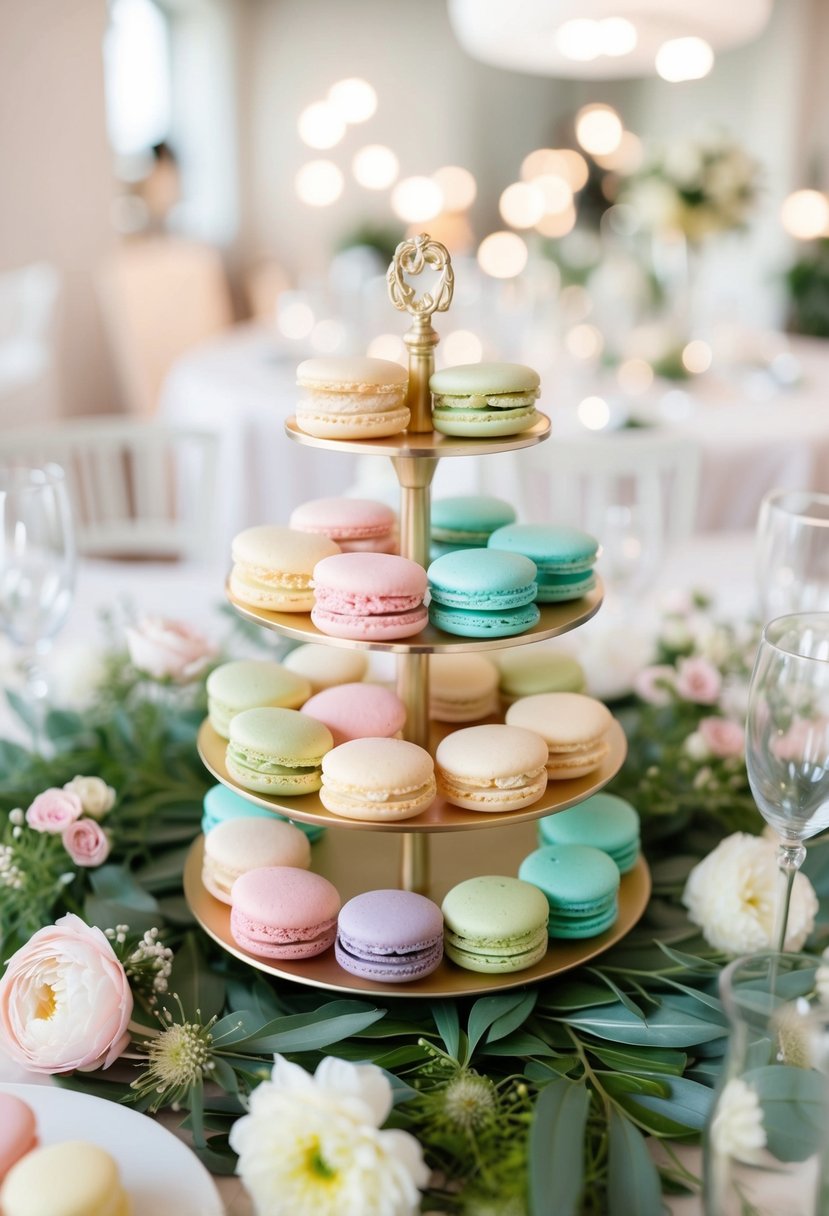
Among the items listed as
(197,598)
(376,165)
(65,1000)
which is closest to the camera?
(65,1000)

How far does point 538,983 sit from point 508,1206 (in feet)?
0.95

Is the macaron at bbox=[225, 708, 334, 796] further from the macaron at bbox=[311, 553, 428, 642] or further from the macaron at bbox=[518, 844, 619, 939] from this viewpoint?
the macaron at bbox=[518, 844, 619, 939]

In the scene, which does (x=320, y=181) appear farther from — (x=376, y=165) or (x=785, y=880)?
(x=785, y=880)

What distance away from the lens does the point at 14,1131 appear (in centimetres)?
74

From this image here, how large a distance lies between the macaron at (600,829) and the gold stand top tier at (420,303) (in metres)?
0.41

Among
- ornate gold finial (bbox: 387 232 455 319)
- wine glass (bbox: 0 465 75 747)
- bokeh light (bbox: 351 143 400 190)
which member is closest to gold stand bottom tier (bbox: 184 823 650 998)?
wine glass (bbox: 0 465 75 747)

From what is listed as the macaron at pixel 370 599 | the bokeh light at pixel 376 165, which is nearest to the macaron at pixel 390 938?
the macaron at pixel 370 599

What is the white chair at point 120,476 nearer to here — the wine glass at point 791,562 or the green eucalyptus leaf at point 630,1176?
the wine glass at point 791,562

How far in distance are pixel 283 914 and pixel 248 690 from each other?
0.70 ft

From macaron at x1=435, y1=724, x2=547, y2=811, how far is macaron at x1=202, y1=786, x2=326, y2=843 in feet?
0.68

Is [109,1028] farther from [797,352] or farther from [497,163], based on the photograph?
[497,163]

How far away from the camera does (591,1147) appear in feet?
2.71

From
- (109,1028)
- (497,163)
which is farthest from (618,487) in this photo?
(497,163)

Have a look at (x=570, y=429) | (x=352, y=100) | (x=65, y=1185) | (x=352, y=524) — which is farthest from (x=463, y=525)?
Result: (x=352, y=100)
